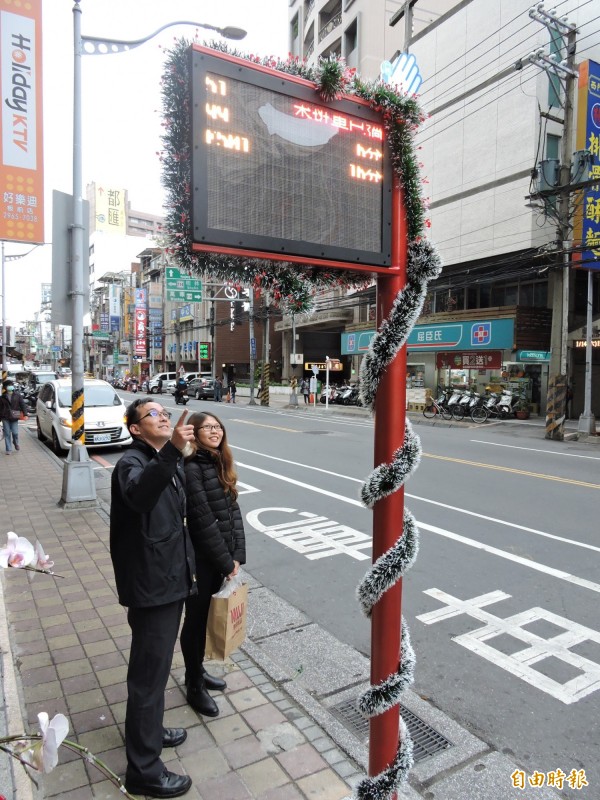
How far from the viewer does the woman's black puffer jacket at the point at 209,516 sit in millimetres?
2971

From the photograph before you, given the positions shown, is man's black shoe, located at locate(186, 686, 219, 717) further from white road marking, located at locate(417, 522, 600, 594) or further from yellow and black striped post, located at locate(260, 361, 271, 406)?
yellow and black striped post, located at locate(260, 361, 271, 406)

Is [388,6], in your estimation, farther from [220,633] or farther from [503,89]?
[220,633]

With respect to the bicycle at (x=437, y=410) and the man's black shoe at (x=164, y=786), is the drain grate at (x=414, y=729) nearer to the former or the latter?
the man's black shoe at (x=164, y=786)

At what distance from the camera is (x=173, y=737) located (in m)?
2.78

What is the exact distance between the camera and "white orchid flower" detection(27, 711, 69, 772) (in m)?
1.16

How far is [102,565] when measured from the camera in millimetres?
5285

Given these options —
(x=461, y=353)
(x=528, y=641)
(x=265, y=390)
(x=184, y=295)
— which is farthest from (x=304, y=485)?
(x=265, y=390)

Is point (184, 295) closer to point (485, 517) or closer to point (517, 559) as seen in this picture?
point (485, 517)

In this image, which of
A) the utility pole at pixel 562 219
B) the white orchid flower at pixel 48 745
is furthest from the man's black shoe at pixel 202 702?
the utility pole at pixel 562 219

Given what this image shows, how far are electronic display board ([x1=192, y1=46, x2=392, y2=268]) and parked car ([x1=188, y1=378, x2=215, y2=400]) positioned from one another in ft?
113

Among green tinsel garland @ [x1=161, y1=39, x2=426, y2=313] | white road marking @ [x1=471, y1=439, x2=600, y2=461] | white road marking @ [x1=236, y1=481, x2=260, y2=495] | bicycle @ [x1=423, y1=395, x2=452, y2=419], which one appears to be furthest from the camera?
bicycle @ [x1=423, y1=395, x2=452, y2=419]

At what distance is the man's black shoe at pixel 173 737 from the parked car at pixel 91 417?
952cm

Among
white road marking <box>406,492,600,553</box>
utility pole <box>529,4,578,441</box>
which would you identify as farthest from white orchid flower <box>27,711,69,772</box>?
utility pole <box>529,4,578,441</box>

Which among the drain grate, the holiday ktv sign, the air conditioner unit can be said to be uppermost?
the air conditioner unit
